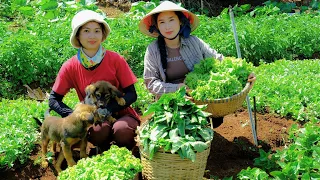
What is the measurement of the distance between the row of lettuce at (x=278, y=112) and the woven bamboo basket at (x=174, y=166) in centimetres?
40

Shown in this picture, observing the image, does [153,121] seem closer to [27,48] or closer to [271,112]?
[271,112]

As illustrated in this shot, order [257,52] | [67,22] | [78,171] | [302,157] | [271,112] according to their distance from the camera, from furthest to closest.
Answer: [67,22], [257,52], [271,112], [302,157], [78,171]

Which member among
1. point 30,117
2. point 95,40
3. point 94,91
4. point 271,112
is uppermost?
point 95,40

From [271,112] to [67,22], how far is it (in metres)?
4.81

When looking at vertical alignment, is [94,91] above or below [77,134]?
above

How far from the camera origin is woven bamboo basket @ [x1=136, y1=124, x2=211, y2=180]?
4.06 meters

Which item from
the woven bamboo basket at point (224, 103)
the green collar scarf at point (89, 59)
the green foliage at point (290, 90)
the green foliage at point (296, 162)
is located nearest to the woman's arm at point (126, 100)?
the green collar scarf at point (89, 59)

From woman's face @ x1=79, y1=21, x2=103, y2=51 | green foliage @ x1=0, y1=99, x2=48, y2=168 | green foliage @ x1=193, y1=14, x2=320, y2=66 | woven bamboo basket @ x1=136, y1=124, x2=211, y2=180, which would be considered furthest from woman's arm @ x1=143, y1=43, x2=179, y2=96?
green foliage @ x1=193, y1=14, x2=320, y2=66

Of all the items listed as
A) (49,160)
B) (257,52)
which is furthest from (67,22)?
→ (49,160)

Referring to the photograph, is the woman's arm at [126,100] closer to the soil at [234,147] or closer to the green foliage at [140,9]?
the soil at [234,147]

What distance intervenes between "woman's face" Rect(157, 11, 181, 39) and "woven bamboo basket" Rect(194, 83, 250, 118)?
821 millimetres

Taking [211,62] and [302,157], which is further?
[211,62]

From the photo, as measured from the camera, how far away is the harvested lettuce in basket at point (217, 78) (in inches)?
179

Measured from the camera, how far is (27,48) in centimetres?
750
